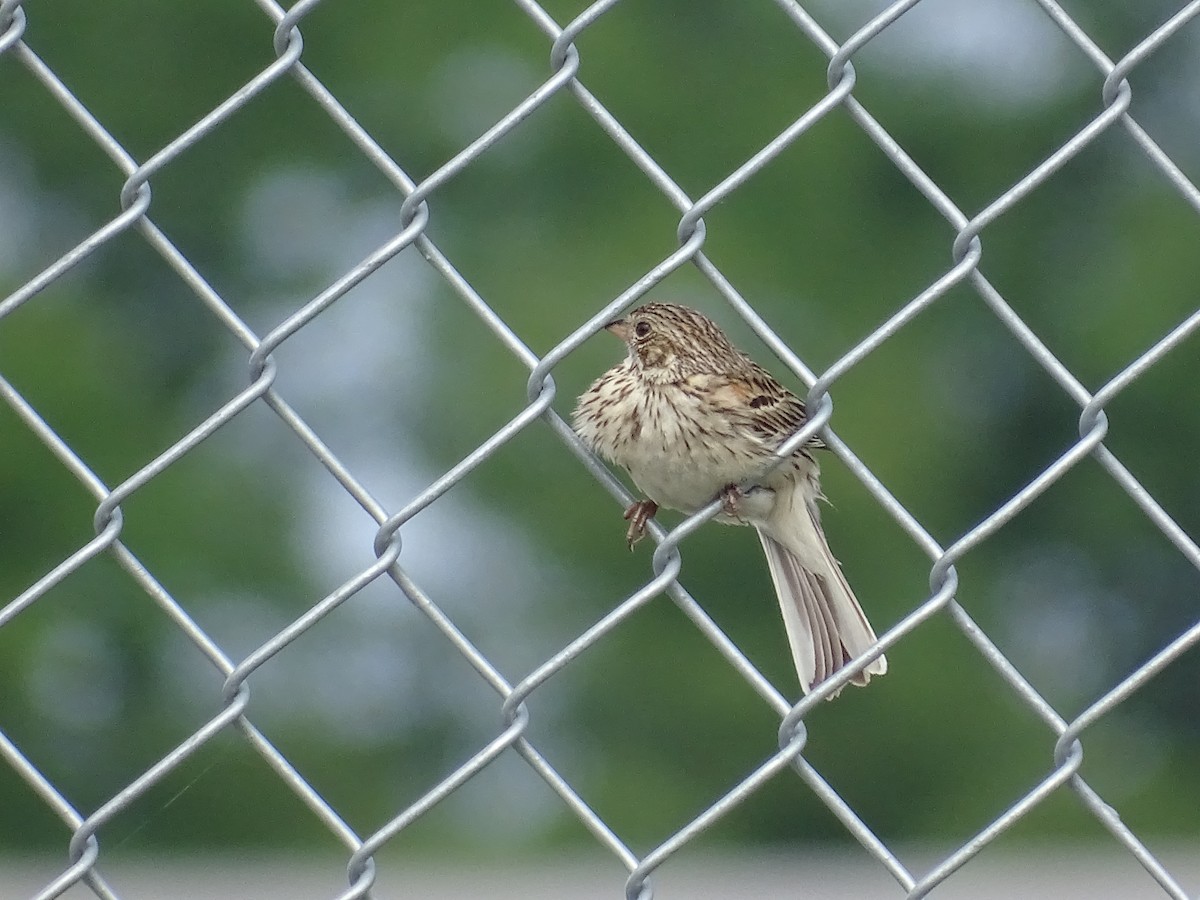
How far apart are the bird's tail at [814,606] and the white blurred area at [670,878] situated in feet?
16.5

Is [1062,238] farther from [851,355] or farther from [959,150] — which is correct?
[851,355]

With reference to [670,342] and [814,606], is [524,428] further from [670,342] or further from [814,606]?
[670,342]

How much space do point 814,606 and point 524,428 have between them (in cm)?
144

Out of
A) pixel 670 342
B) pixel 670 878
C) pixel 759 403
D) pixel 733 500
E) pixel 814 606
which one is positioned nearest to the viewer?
pixel 733 500

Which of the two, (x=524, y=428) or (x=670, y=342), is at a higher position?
(x=524, y=428)

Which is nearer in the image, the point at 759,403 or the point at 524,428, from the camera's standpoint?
the point at 524,428

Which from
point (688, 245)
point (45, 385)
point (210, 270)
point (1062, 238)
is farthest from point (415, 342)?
point (688, 245)

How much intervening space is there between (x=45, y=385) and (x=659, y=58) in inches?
146

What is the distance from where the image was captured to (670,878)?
921 cm

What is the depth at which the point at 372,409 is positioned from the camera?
9.41m

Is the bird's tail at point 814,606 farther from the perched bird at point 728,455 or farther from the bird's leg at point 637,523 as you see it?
the bird's leg at point 637,523

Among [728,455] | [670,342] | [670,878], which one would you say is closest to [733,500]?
[728,455]

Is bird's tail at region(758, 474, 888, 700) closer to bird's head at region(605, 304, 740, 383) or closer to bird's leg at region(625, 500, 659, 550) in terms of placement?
bird's leg at region(625, 500, 659, 550)

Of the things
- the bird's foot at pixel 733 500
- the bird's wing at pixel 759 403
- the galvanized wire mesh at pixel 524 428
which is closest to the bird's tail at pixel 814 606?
the bird's foot at pixel 733 500
